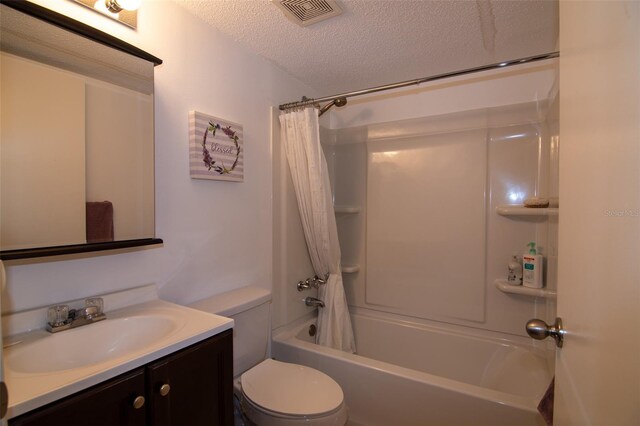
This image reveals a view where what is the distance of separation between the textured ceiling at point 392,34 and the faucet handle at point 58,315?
4.50 ft

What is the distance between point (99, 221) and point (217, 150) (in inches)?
25.1

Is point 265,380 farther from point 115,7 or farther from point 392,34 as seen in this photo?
point 392,34

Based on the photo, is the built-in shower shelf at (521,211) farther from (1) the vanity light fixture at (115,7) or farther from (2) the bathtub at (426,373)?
(1) the vanity light fixture at (115,7)

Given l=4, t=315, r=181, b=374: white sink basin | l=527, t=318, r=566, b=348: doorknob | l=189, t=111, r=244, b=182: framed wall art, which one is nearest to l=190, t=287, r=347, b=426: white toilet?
l=4, t=315, r=181, b=374: white sink basin

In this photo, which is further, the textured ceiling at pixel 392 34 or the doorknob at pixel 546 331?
the textured ceiling at pixel 392 34

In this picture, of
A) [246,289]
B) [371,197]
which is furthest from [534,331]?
[371,197]

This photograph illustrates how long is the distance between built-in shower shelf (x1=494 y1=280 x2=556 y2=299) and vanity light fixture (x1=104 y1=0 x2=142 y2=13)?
7.86 feet

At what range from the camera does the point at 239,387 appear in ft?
4.76

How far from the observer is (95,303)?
1.08 m

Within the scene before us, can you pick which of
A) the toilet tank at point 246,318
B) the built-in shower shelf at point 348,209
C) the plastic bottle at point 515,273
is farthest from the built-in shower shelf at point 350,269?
the plastic bottle at point 515,273

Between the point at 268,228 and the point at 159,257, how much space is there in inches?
28.9

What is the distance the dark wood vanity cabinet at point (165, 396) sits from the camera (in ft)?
2.31

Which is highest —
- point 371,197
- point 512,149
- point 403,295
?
point 512,149

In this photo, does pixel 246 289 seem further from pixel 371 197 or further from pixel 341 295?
pixel 371 197
